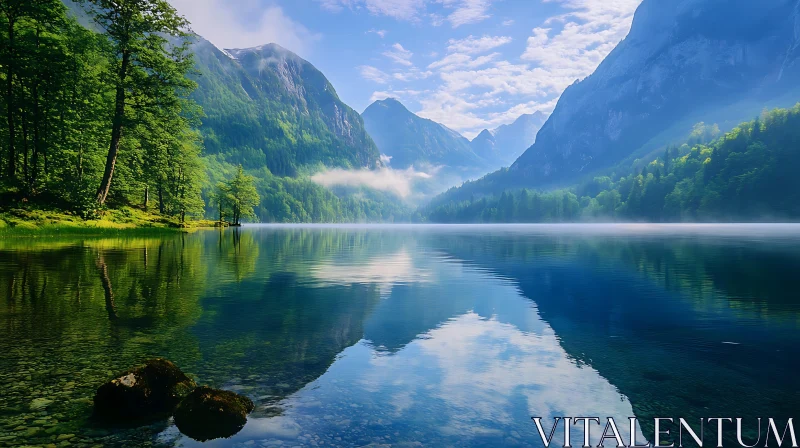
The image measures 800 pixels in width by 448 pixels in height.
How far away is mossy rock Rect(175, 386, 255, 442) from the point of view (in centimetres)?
684

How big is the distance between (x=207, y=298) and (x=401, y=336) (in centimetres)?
891

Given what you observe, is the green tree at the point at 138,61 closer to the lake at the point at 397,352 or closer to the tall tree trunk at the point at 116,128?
the tall tree trunk at the point at 116,128

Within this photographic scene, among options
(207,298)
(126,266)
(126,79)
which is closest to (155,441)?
(207,298)

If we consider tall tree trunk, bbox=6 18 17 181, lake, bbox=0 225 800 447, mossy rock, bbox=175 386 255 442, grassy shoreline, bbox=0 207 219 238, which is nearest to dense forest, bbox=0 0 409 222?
tall tree trunk, bbox=6 18 17 181

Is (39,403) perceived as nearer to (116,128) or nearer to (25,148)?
(25,148)

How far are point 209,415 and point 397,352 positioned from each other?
5.66 metres

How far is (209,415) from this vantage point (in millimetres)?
7004

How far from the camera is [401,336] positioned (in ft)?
44.7

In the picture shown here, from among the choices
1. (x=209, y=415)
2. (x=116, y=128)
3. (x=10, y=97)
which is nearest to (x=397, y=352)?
(x=209, y=415)

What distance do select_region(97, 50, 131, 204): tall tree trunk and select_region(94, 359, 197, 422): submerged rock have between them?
52110 millimetres

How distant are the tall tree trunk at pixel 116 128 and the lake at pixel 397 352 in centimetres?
3190

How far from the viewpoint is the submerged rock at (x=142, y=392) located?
7.26 meters

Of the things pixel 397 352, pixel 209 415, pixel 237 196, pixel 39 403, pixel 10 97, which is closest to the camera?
pixel 209 415

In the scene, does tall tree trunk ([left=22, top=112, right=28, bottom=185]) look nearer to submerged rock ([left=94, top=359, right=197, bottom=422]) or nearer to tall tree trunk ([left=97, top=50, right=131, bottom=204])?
tall tree trunk ([left=97, top=50, right=131, bottom=204])
